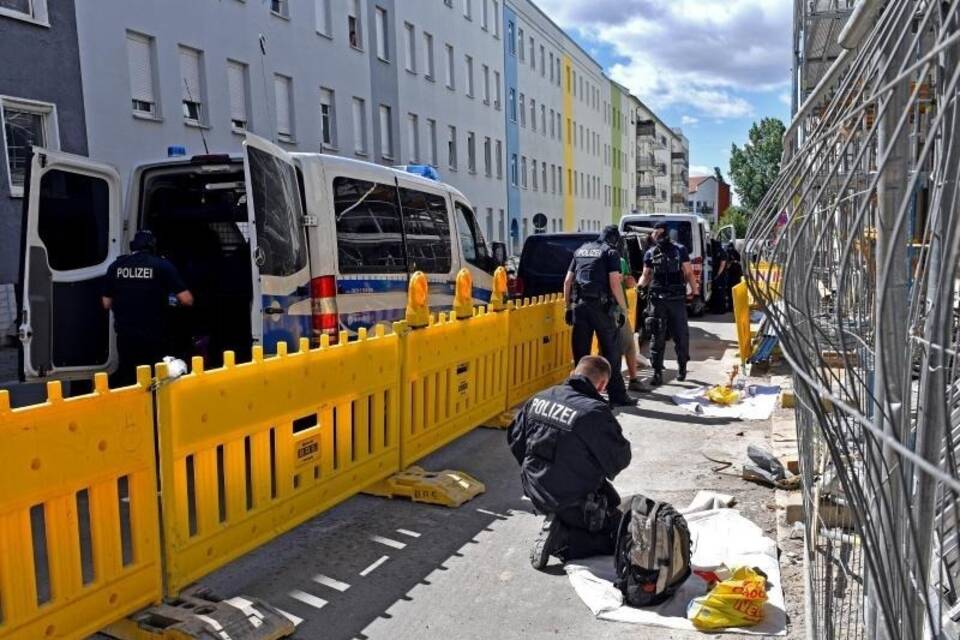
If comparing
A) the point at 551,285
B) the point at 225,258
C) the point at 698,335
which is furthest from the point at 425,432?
the point at 698,335

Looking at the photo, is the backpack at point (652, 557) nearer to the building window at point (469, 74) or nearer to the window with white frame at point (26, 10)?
the window with white frame at point (26, 10)

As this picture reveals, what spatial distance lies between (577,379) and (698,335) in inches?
423

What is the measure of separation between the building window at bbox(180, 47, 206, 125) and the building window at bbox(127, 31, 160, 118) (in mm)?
766

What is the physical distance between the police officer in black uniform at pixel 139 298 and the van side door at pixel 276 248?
888mm

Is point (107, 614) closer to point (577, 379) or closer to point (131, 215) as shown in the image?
point (577, 379)

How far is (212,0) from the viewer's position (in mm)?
17734

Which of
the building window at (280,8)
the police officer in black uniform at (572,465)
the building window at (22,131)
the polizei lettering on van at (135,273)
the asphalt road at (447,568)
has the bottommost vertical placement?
the asphalt road at (447,568)

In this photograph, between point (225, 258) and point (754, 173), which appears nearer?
point (225, 258)

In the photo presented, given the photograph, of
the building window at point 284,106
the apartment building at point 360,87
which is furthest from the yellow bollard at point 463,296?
the building window at point 284,106

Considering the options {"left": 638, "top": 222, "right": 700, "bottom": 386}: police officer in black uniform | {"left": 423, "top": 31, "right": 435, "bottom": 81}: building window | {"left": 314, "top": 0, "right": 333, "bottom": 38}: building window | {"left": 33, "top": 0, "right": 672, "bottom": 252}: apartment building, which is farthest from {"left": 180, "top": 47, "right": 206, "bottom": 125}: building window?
{"left": 423, "top": 31, "right": 435, "bottom": 81}: building window

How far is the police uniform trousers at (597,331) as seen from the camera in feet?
25.6

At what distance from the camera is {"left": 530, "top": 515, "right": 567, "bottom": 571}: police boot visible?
13.7 feet

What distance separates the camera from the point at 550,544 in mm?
4172

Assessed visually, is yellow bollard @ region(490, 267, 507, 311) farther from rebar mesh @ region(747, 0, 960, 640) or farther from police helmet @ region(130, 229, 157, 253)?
rebar mesh @ region(747, 0, 960, 640)
